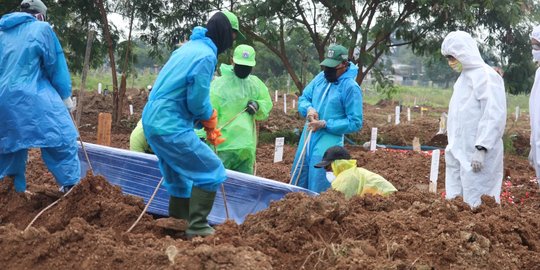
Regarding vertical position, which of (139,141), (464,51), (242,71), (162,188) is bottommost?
(162,188)

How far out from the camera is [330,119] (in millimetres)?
6914

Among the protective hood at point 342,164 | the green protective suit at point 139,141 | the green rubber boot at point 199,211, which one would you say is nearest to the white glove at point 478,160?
the protective hood at point 342,164

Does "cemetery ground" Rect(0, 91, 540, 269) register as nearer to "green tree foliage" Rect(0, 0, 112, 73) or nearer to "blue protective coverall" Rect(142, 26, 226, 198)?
"blue protective coverall" Rect(142, 26, 226, 198)

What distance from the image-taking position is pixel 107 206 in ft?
17.6

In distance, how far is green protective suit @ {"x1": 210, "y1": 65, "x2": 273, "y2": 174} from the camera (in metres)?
7.10

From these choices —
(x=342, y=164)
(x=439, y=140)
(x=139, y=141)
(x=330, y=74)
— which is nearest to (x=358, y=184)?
(x=342, y=164)

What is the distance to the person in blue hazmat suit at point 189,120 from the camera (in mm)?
4910

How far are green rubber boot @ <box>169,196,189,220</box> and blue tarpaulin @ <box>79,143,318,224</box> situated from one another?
2.71 ft

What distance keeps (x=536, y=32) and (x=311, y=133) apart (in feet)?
7.57

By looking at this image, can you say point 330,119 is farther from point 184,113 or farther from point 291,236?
point 291,236

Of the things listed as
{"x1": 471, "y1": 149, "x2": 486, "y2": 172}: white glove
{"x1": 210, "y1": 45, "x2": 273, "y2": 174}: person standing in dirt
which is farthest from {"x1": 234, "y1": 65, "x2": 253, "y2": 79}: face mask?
{"x1": 471, "y1": 149, "x2": 486, "y2": 172}: white glove

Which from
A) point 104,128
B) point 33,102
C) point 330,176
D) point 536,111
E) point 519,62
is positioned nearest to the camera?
point 33,102

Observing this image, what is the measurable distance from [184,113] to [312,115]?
207 centimetres

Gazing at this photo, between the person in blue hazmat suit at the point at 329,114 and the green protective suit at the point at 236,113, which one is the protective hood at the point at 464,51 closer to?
the person in blue hazmat suit at the point at 329,114
